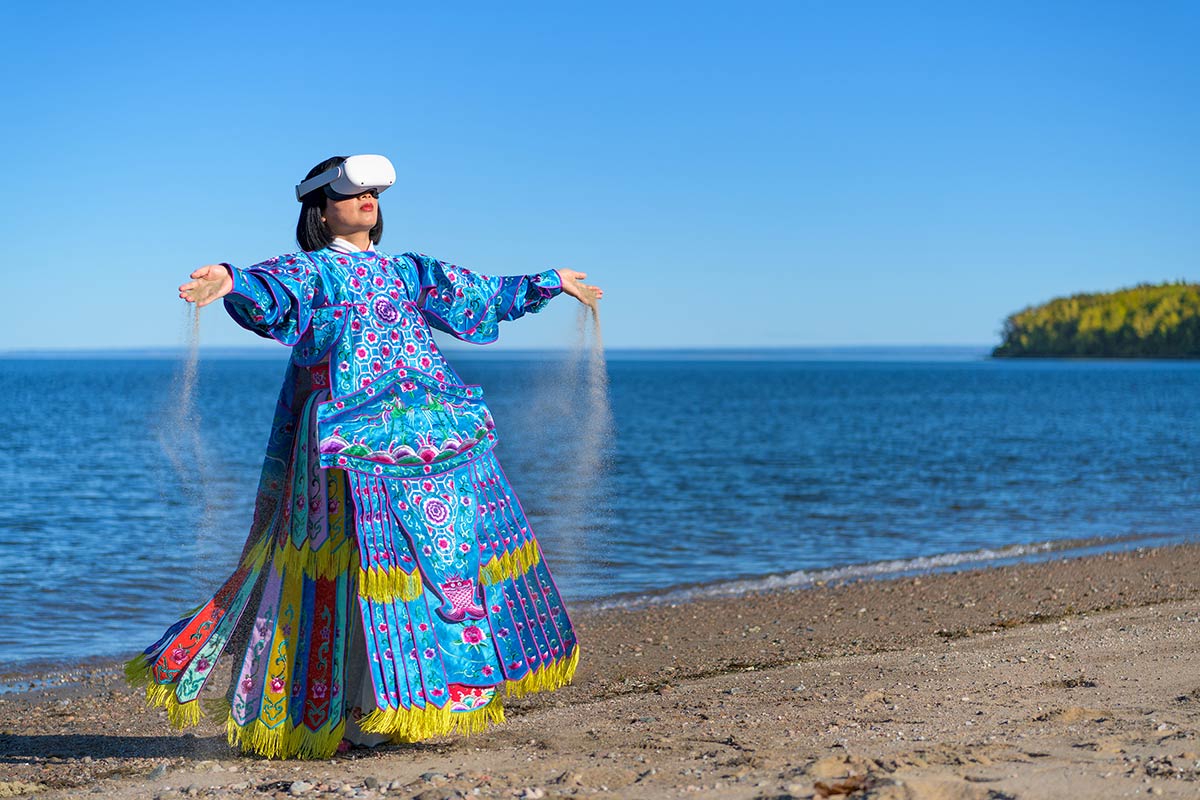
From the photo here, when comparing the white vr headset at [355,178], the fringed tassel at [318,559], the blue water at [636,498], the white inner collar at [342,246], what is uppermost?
the white vr headset at [355,178]

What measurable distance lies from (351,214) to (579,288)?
1.06 m

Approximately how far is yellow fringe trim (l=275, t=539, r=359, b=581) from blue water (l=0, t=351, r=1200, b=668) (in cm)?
60

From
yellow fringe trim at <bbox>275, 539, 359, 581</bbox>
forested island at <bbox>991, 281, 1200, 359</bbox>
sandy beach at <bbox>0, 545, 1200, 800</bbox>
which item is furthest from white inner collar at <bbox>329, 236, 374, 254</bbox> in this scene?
forested island at <bbox>991, 281, 1200, 359</bbox>

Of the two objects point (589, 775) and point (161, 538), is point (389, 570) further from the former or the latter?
point (161, 538)

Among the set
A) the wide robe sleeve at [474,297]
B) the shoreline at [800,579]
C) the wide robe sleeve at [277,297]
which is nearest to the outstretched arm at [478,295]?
the wide robe sleeve at [474,297]

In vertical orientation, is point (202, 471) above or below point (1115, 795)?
above

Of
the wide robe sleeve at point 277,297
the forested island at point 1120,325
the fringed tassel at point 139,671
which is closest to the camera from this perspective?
the wide robe sleeve at point 277,297

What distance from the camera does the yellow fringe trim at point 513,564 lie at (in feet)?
15.6

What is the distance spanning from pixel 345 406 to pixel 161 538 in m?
10.8

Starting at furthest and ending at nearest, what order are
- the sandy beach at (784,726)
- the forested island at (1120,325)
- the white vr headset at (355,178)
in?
the forested island at (1120,325) < the white vr headset at (355,178) < the sandy beach at (784,726)

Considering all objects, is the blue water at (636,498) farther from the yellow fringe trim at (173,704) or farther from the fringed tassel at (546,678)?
the fringed tassel at (546,678)

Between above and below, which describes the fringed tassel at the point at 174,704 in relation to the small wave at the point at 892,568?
above

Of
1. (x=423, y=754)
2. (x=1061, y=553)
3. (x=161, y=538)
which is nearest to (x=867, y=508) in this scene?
(x=1061, y=553)

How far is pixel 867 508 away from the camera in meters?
18.5
